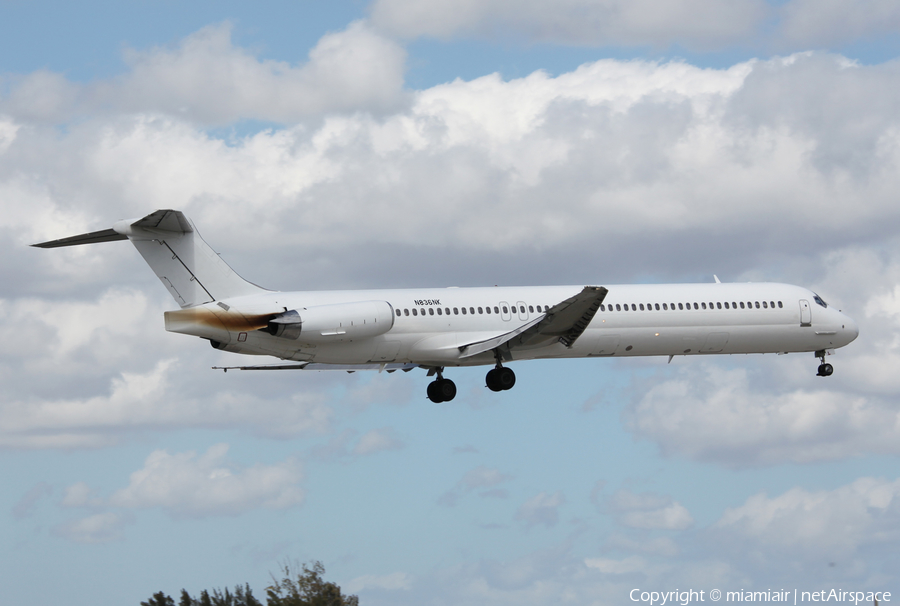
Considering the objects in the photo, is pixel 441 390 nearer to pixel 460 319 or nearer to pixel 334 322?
pixel 460 319

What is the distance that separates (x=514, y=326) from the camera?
1480 inches

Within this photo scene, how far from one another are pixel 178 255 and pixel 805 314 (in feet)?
74.4

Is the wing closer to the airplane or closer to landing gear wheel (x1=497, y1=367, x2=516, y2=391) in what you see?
the airplane

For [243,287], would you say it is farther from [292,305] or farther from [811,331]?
[811,331]

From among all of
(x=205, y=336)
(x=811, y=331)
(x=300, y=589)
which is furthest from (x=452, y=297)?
(x=300, y=589)

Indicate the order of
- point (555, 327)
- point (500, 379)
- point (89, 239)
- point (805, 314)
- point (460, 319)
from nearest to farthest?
point (89, 239) < point (555, 327) < point (460, 319) < point (500, 379) < point (805, 314)

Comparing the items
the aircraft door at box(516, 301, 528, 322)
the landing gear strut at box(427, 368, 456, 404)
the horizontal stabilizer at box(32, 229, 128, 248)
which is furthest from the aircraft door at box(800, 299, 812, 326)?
the horizontal stabilizer at box(32, 229, 128, 248)

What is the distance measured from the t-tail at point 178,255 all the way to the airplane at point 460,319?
29 millimetres

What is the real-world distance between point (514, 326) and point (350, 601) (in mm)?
19005

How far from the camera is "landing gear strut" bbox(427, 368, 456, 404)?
38969 millimetres

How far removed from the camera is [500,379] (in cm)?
3772

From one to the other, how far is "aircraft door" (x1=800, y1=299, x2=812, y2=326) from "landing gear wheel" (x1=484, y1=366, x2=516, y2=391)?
37.0 feet

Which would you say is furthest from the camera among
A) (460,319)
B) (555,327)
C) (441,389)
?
(441,389)

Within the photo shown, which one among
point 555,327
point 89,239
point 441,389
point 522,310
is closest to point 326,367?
point 441,389
